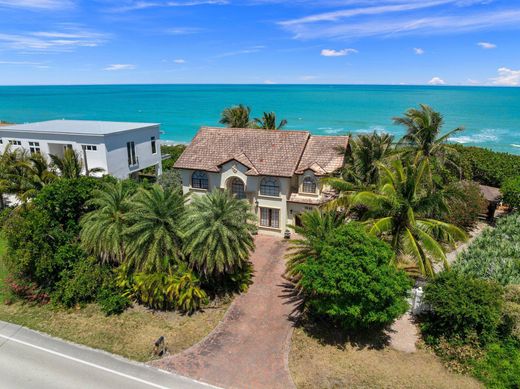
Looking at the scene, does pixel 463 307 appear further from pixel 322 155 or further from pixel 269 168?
pixel 269 168

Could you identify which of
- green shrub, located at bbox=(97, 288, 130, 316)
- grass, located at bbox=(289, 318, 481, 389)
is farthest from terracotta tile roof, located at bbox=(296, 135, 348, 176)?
green shrub, located at bbox=(97, 288, 130, 316)

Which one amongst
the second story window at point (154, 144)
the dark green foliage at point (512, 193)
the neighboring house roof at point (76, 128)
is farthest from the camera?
the second story window at point (154, 144)

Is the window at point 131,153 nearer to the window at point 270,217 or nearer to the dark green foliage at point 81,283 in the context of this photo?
the window at point 270,217

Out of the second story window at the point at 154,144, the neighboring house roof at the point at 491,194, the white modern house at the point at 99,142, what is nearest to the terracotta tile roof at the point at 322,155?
the neighboring house roof at the point at 491,194

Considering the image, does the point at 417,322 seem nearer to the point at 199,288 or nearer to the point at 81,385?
the point at 199,288

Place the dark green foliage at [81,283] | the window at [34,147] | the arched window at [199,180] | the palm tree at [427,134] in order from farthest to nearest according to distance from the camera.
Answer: the window at [34,147]
the arched window at [199,180]
the palm tree at [427,134]
the dark green foliage at [81,283]

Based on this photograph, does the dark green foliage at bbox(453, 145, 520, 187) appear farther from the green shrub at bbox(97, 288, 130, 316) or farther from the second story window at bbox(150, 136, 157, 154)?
the green shrub at bbox(97, 288, 130, 316)
